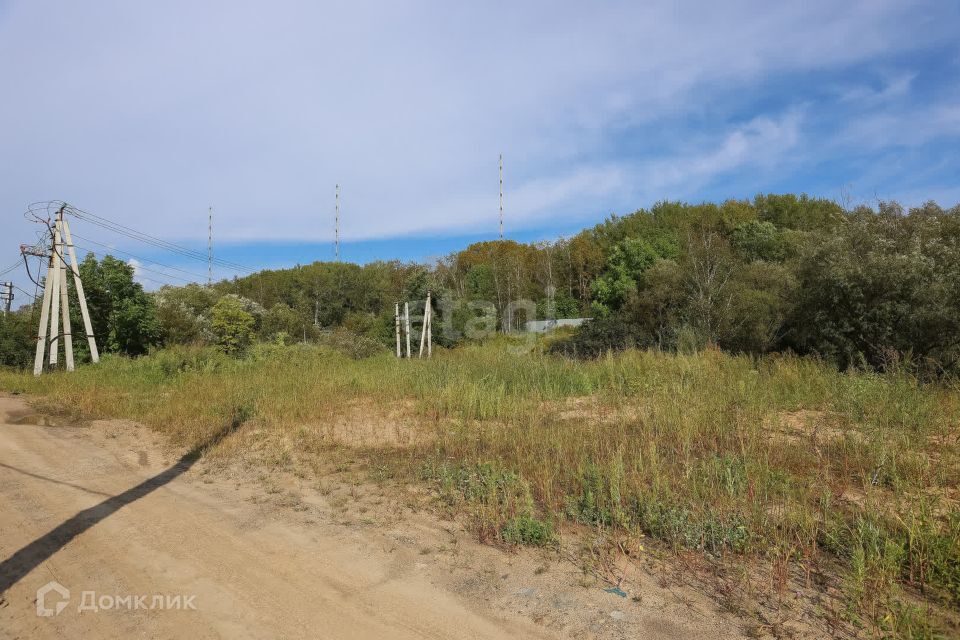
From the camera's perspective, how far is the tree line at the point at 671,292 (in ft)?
36.6

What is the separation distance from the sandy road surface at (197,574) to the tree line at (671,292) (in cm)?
839

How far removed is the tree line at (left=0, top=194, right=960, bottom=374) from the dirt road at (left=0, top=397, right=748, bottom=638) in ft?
25.8

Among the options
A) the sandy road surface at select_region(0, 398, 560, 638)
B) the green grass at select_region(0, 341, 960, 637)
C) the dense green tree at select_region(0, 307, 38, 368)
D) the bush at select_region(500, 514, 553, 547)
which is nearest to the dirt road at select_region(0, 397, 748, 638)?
the sandy road surface at select_region(0, 398, 560, 638)

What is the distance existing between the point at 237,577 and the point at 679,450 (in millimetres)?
4589

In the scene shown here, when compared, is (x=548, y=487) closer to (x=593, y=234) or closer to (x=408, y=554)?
(x=408, y=554)

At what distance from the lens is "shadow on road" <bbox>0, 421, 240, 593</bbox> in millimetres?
3773

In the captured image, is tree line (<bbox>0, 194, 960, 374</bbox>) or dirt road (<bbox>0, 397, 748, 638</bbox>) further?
tree line (<bbox>0, 194, 960, 374</bbox>)

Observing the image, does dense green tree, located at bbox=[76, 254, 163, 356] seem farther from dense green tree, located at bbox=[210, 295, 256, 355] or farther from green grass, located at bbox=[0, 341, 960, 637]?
green grass, located at bbox=[0, 341, 960, 637]

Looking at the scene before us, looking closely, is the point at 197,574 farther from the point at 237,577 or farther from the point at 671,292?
the point at 671,292

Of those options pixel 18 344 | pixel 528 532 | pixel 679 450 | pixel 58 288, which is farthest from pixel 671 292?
pixel 18 344

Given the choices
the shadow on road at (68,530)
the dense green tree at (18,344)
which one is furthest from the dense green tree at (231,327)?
the shadow on road at (68,530)

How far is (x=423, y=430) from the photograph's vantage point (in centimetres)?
805

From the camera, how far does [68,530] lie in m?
4.47

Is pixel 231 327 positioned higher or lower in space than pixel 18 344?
higher
